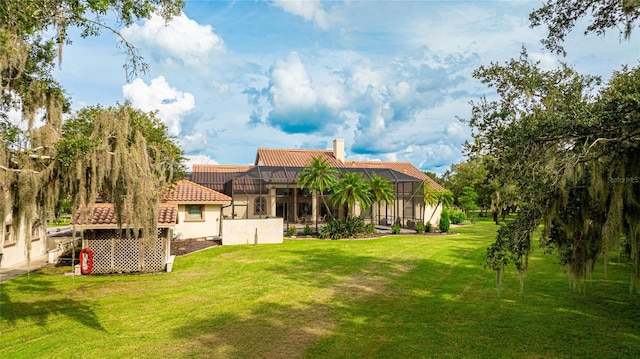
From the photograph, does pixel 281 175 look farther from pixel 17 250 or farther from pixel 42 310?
pixel 42 310

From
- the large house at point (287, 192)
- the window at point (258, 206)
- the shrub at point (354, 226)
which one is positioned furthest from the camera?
the window at point (258, 206)

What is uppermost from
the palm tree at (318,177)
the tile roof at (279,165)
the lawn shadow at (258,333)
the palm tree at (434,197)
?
the tile roof at (279,165)

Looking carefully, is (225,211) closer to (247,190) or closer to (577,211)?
(247,190)

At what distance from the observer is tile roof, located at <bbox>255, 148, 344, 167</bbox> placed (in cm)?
3698

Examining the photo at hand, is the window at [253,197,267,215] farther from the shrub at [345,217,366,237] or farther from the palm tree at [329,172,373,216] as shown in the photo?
the palm tree at [329,172,373,216]

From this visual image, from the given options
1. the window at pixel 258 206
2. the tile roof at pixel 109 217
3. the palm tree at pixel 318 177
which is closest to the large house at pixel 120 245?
the tile roof at pixel 109 217

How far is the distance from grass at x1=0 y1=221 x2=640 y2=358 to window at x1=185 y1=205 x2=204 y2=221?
866 centimetres

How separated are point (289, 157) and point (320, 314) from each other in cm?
2984

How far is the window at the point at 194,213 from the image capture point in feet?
78.2

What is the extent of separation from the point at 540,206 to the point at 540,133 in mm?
1198

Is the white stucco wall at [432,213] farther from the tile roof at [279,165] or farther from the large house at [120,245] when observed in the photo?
the large house at [120,245]

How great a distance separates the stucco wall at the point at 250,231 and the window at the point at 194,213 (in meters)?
3.49

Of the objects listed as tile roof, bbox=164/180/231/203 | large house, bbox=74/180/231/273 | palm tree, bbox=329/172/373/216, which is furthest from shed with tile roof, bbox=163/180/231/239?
large house, bbox=74/180/231/273

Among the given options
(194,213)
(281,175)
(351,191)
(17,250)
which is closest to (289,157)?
(281,175)
